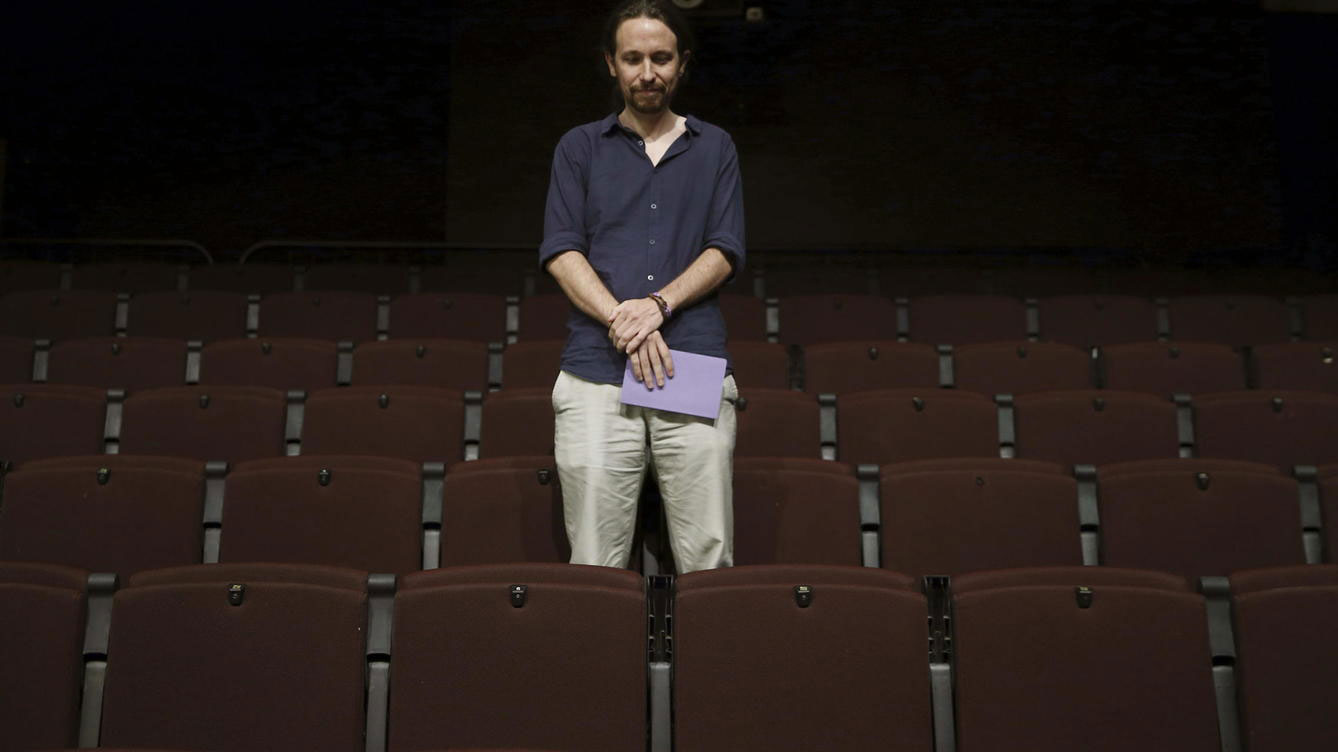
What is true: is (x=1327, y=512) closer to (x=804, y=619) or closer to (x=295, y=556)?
(x=804, y=619)

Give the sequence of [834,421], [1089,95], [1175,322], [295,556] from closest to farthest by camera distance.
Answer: [295,556] → [834,421] → [1175,322] → [1089,95]

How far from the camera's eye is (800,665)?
0.47m

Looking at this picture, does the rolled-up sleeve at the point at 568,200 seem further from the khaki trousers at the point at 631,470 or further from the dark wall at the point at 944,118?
the dark wall at the point at 944,118

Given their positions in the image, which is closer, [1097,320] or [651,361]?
[651,361]

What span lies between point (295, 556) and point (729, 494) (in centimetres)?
23

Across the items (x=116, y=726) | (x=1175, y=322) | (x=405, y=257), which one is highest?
(x=405, y=257)

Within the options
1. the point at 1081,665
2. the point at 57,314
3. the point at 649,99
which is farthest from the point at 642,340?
the point at 57,314

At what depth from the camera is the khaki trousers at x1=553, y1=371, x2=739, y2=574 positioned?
535 mm

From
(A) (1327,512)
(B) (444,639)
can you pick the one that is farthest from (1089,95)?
(B) (444,639)

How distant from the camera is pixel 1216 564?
0.64 m

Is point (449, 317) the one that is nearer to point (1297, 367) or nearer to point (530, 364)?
Result: point (530, 364)

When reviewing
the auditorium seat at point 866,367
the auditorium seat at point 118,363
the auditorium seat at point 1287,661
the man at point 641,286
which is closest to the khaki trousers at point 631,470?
the man at point 641,286

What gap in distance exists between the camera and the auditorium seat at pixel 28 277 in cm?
132

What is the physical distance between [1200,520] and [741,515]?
0.78 feet
